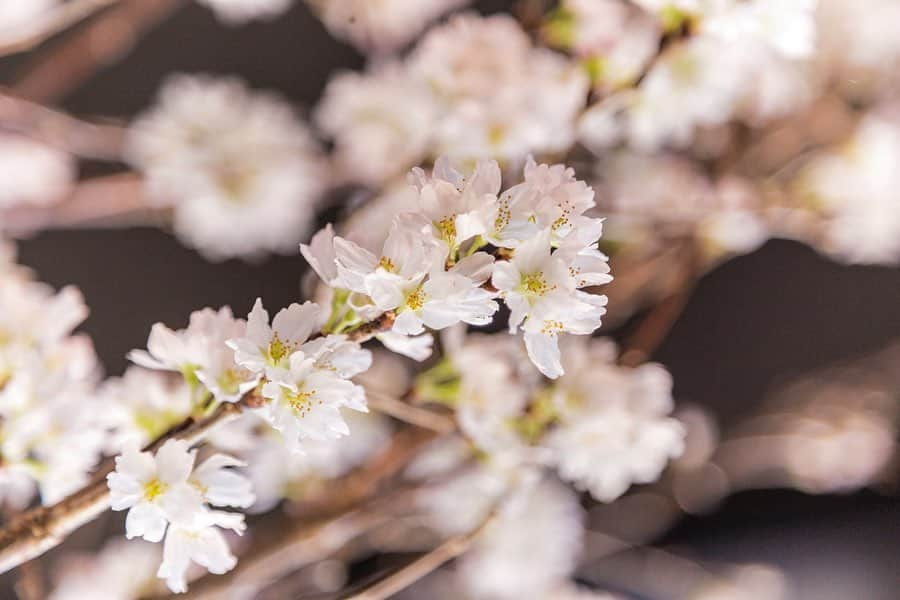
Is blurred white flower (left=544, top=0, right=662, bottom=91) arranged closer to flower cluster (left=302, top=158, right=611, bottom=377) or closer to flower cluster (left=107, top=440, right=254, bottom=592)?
flower cluster (left=302, top=158, right=611, bottom=377)

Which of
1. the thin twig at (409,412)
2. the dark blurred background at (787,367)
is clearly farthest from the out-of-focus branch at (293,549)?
the dark blurred background at (787,367)

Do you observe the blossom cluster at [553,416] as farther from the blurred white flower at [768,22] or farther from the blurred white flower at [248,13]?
the blurred white flower at [248,13]

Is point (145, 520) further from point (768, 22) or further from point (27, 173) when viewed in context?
point (27, 173)

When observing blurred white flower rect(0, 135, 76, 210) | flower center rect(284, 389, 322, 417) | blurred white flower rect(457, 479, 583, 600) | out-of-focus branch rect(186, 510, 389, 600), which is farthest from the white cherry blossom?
blurred white flower rect(0, 135, 76, 210)

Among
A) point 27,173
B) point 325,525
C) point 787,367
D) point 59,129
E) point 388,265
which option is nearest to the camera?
point 388,265

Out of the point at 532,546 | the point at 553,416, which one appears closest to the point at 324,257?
the point at 553,416

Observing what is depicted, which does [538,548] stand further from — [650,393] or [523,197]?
[523,197]
